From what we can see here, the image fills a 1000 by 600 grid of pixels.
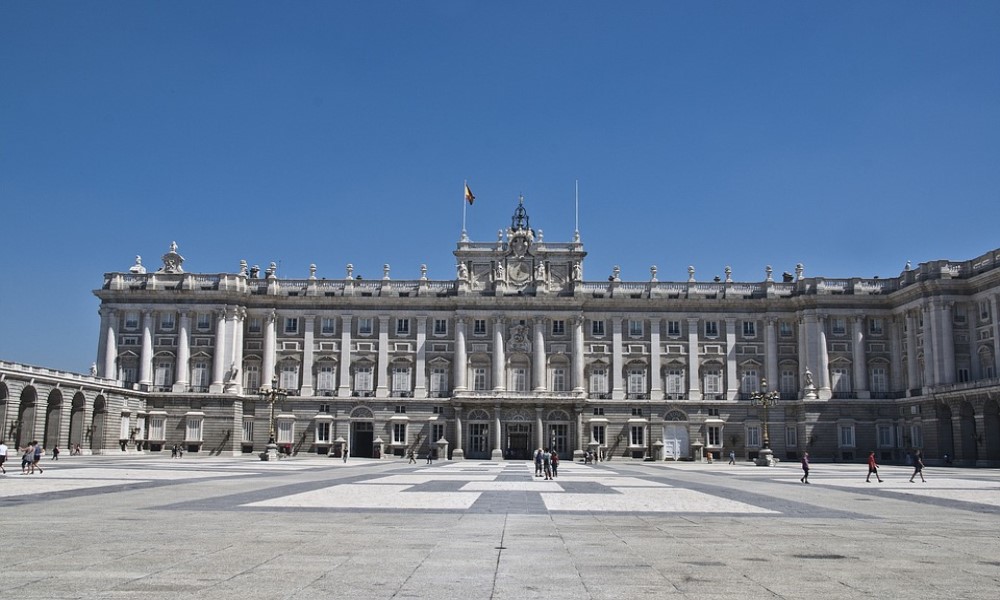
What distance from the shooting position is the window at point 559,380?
3337 inches

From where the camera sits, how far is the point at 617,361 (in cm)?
8481

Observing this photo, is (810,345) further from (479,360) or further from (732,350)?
(479,360)

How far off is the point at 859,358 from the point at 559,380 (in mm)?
27060

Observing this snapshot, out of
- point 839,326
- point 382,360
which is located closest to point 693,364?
point 839,326

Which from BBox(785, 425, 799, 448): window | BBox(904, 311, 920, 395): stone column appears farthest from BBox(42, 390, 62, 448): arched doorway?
BBox(904, 311, 920, 395): stone column

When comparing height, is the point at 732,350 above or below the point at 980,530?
above

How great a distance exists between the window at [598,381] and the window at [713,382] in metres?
9.38

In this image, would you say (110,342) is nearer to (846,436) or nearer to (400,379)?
(400,379)

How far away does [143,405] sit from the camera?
82.6 m

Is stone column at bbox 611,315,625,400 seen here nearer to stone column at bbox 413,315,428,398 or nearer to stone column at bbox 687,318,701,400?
stone column at bbox 687,318,701,400

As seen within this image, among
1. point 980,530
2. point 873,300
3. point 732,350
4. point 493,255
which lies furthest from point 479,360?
point 980,530

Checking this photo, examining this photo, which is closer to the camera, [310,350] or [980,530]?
[980,530]

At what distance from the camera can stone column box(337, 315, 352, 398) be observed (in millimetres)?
84938

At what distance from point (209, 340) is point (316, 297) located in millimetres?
10541
